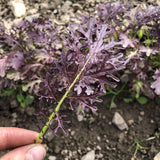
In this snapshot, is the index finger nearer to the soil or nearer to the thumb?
the thumb

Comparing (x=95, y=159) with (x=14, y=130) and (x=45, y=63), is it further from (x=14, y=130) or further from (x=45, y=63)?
(x=45, y=63)

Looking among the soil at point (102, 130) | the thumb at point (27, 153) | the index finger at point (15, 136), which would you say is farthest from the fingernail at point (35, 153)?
the soil at point (102, 130)

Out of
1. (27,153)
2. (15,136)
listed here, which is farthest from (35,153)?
(15,136)

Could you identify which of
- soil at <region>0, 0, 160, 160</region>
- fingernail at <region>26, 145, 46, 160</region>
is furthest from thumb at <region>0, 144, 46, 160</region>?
soil at <region>0, 0, 160, 160</region>

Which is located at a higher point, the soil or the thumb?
the thumb

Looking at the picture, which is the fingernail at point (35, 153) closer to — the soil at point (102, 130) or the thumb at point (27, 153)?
the thumb at point (27, 153)

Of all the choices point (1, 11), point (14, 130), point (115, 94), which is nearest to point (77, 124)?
point (115, 94)
